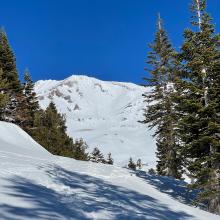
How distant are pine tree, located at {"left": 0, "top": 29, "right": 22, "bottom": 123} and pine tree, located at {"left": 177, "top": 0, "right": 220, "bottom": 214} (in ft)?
90.4

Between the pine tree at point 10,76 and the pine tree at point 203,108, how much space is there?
27.6m

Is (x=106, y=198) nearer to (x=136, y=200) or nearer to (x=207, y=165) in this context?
(x=136, y=200)

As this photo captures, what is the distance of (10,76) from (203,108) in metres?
31.5

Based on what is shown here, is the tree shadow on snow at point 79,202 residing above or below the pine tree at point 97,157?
below

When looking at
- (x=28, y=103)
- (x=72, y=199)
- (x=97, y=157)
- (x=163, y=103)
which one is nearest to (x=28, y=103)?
(x=28, y=103)

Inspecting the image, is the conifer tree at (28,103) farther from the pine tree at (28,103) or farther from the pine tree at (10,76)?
the pine tree at (10,76)

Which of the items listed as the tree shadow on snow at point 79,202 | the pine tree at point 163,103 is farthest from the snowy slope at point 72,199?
the pine tree at point 163,103

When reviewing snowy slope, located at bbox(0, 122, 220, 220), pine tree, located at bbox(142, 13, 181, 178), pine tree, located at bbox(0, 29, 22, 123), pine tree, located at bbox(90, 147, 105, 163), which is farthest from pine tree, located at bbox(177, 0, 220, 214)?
pine tree, located at bbox(90, 147, 105, 163)

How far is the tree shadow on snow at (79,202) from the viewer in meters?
8.82

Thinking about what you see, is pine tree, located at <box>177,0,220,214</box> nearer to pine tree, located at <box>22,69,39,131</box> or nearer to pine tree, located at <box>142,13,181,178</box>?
pine tree, located at <box>142,13,181,178</box>

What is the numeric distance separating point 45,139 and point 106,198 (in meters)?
33.6

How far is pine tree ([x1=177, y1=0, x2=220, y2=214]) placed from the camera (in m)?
18.8

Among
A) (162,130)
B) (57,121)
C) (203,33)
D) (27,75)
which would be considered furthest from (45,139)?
(203,33)

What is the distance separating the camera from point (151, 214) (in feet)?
38.5
